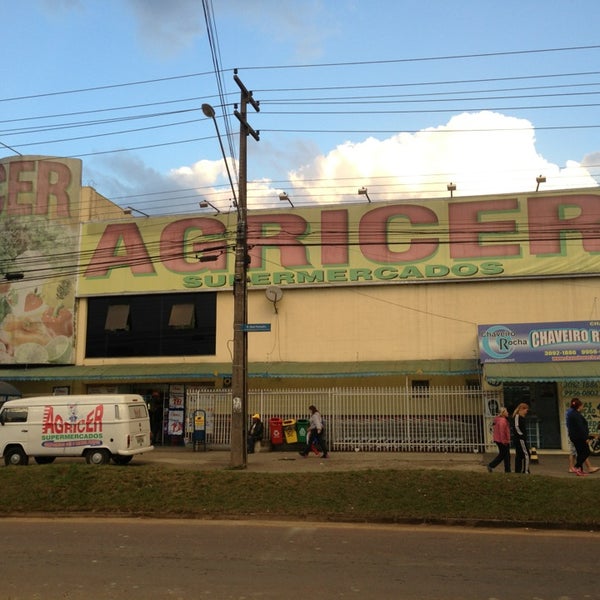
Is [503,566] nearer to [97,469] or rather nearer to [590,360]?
[97,469]

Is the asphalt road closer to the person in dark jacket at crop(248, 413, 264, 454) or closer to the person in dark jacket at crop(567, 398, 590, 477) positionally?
the person in dark jacket at crop(567, 398, 590, 477)

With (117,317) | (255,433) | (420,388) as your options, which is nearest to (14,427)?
(255,433)

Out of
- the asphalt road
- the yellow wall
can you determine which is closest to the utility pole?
the asphalt road

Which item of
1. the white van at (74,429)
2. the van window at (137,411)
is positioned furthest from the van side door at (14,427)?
the van window at (137,411)

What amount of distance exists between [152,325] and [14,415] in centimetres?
796

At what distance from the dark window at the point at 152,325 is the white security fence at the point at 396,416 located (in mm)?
3206

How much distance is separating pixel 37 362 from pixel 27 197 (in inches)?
273

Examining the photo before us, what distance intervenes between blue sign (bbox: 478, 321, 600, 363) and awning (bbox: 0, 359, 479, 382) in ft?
3.28

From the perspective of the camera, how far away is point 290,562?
718 centimetres

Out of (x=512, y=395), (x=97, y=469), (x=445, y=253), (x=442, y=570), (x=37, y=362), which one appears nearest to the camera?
(x=442, y=570)

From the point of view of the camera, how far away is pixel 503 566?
6949mm

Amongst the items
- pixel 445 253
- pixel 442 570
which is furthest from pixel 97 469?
pixel 445 253

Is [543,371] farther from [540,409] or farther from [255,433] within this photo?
Result: [255,433]

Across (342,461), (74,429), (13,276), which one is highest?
(13,276)
